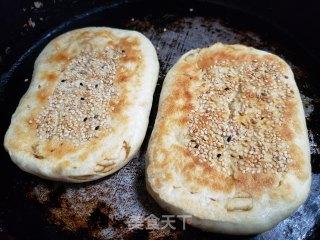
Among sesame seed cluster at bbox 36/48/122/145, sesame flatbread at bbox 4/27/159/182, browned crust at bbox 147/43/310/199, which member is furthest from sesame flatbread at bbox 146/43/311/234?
sesame seed cluster at bbox 36/48/122/145

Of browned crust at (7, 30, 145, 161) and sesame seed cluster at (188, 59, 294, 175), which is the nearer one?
sesame seed cluster at (188, 59, 294, 175)

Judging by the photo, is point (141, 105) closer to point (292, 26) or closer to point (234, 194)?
point (234, 194)

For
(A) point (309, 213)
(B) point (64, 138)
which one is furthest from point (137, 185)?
(A) point (309, 213)

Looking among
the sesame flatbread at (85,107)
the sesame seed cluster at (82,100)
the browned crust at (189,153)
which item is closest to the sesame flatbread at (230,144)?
the browned crust at (189,153)

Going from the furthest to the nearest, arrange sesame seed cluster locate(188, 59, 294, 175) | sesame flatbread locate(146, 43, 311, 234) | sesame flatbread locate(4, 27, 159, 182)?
sesame flatbread locate(4, 27, 159, 182)
sesame seed cluster locate(188, 59, 294, 175)
sesame flatbread locate(146, 43, 311, 234)

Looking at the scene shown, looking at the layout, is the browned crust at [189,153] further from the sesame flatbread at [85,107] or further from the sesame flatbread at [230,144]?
the sesame flatbread at [85,107]

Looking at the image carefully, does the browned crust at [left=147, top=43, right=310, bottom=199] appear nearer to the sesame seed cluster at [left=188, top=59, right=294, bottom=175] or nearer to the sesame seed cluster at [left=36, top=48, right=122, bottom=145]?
the sesame seed cluster at [left=188, top=59, right=294, bottom=175]

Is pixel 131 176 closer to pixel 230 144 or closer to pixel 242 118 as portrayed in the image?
pixel 230 144
